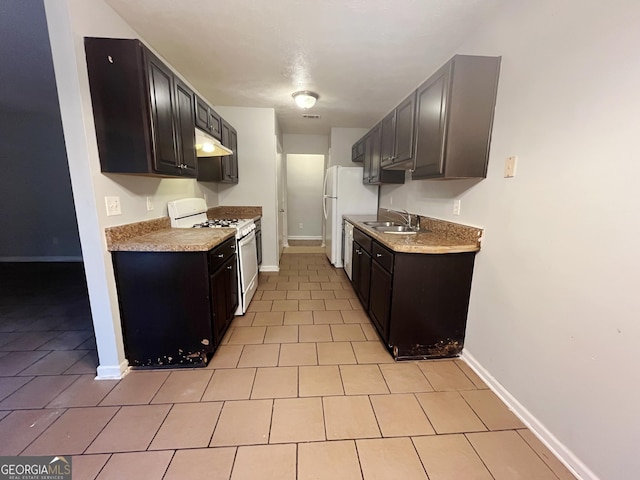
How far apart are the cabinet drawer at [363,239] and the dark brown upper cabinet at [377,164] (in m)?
0.80

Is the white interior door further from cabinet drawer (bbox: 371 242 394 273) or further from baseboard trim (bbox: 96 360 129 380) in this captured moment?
baseboard trim (bbox: 96 360 129 380)

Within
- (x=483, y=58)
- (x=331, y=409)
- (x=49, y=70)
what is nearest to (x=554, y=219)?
(x=483, y=58)

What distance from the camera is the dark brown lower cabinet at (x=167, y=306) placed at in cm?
177

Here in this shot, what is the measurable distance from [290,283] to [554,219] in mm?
2876

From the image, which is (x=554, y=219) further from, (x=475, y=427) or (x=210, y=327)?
(x=210, y=327)

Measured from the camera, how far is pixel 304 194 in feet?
21.9

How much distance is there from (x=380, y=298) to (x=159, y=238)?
5.87 ft

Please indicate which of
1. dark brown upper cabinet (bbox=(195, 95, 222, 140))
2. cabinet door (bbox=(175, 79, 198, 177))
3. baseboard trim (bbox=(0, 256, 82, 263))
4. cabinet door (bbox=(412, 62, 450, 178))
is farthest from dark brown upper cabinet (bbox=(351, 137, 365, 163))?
baseboard trim (bbox=(0, 256, 82, 263))

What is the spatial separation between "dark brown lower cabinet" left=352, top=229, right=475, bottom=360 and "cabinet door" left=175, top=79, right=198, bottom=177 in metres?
1.77

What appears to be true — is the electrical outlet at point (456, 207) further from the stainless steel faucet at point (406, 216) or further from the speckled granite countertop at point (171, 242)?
the speckled granite countertop at point (171, 242)

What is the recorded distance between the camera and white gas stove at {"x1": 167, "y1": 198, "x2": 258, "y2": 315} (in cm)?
251

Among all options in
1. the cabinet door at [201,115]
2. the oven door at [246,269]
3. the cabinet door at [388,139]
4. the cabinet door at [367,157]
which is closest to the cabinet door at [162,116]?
the cabinet door at [201,115]

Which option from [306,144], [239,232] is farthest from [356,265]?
[306,144]
